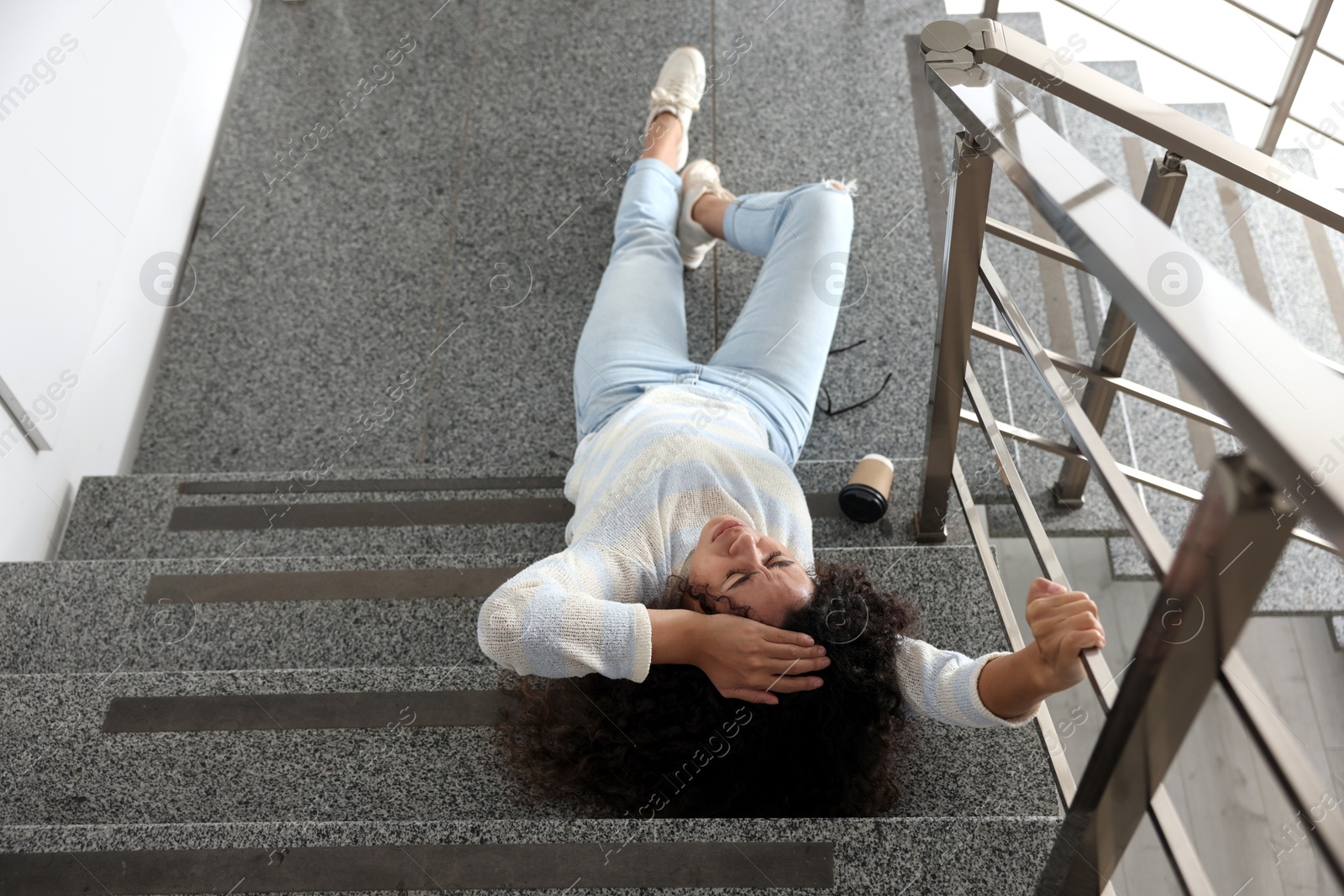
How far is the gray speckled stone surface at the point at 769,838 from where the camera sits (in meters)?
0.88

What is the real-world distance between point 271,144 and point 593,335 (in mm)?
1155

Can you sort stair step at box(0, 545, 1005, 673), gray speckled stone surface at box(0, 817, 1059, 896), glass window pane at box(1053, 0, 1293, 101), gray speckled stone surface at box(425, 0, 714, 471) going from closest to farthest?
gray speckled stone surface at box(0, 817, 1059, 896) < stair step at box(0, 545, 1005, 673) < gray speckled stone surface at box(425, 0, 714, 471) < glass window pane at box(1053, 0, 1293, 101)

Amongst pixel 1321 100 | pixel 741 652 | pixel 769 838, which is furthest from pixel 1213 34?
pixel 769 838

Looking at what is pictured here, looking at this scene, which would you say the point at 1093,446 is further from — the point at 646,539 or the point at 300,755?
the point at 300,755

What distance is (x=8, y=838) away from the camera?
0.91 m

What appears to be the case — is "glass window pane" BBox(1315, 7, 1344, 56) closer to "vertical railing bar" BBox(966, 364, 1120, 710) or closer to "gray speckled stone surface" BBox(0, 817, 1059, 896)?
"vertical railing bar" BBox(966, 364, 1120, 710)

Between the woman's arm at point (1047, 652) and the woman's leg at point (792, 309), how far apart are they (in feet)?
2.03

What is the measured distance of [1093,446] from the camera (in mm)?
752

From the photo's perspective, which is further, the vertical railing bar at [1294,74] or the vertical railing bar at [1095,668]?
the vertical railing bar at [1294,74]

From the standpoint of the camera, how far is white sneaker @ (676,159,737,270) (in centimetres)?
183

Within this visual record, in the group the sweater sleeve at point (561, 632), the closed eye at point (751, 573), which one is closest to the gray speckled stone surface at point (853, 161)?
the closed eye at point (751, 573)

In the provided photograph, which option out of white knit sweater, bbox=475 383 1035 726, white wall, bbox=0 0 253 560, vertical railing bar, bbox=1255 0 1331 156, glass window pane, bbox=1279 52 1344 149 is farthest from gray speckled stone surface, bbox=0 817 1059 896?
glass window pane, bbox=1279 52 1344 149

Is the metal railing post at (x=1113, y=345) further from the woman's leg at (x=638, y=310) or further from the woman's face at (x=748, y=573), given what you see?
the woman's leg at (x=638, y=310)

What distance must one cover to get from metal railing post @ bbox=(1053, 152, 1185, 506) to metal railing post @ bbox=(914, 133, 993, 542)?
0.49 feet
